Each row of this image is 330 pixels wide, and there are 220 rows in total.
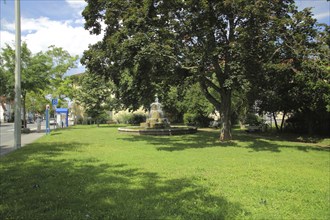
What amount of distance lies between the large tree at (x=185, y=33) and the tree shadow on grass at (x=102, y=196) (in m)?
8.20

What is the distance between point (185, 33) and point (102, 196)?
12019 mm

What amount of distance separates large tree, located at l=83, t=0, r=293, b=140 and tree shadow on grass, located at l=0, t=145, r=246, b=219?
820 centimetres

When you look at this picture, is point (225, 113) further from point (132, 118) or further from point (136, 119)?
point (132, 118)

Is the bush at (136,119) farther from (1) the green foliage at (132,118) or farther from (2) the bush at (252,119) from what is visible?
(2) the bush at (252,119)

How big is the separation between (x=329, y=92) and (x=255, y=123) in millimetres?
18997

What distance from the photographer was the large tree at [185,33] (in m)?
15.5

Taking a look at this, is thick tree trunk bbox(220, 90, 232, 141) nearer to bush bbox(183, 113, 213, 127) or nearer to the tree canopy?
the tree canopy

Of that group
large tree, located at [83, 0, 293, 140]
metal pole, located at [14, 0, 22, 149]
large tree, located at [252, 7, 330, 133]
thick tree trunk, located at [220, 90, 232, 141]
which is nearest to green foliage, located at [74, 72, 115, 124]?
large tree, located at [83, 0, 293, 140]

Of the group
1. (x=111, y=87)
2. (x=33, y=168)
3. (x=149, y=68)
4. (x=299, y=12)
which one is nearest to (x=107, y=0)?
(x=149, y=68)

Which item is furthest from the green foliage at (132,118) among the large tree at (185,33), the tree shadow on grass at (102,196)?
the tree shadow on grass at (102,196)

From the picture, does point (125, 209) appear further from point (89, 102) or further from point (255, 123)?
point (89, 102)

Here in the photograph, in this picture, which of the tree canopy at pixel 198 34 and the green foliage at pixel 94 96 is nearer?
the tree canopy at pixel 198 34

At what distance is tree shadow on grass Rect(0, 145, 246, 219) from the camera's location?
5414 millimetres

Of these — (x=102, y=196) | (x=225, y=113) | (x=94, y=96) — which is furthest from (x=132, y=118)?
(x=102, y=196)
